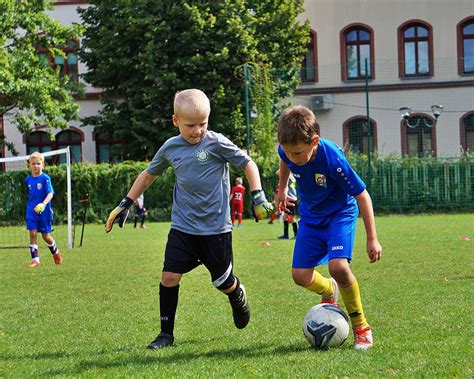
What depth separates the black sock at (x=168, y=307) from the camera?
254 inches

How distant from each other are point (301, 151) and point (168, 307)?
5.39ft

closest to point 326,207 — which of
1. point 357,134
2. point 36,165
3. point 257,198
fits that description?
point 257,198

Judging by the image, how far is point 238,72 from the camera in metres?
35.7

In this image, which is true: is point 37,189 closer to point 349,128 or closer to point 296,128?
point 296,128

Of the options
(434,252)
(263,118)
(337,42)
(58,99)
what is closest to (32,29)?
(58,99)

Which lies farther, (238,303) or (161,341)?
(238,303)

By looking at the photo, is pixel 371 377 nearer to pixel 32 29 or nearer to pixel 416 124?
pixel 32 29

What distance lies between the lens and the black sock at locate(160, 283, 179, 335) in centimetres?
646

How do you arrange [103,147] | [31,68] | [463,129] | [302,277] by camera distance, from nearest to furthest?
[302,277], [31,68], [463,129], [103,147]

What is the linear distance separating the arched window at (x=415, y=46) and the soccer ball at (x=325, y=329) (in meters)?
35.7

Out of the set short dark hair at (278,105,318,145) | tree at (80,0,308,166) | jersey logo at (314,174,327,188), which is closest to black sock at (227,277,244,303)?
jersey logo at (314,174,327,188)

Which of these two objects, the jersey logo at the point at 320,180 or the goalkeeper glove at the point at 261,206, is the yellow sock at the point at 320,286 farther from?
the jersey logo at the point at 320,180

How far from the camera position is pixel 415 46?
4100cm

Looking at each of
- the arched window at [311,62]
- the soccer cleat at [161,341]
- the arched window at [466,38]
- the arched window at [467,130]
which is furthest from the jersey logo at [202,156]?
the arched window at [466,38]
